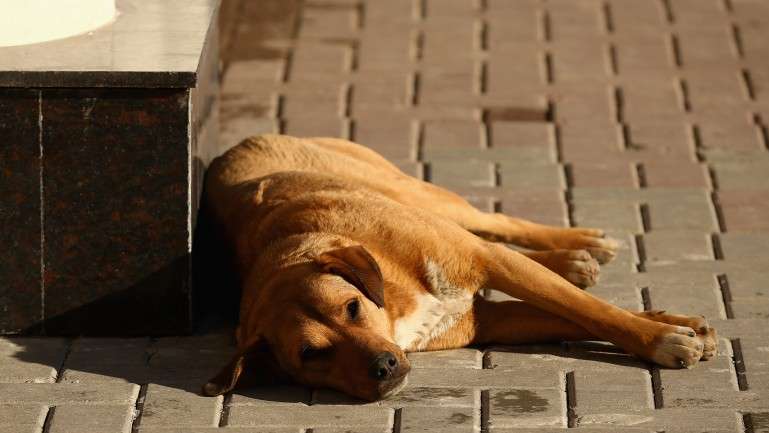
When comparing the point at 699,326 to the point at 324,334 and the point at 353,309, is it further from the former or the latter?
the point at 324,334

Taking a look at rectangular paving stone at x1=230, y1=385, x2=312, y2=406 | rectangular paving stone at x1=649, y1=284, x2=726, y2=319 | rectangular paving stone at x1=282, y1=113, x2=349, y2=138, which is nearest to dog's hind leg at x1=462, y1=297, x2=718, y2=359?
rectangular paving stone at x1=649, y1=284, x2=726, y2=319

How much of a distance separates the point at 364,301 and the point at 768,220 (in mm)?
2407

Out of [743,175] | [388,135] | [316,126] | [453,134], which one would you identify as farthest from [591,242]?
[316,126]

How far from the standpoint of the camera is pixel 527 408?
199 inches

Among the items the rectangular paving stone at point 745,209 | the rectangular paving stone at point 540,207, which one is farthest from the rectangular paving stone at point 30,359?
the rectangular paving stone at point 745,209

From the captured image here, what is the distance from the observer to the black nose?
193 inches

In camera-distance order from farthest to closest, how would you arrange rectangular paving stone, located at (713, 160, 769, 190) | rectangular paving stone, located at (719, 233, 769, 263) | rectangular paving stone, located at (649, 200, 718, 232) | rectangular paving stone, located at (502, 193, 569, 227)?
1. rectangular paving stone, located at (713, 160, 769, 190)
2. rectangular paving stone, located at (502, 193, 569, 227)
3. rectangular paving stone, located at (649, 200, 718, 232)
4. rectangular paving stone, located at (719, 233, 769, 263)

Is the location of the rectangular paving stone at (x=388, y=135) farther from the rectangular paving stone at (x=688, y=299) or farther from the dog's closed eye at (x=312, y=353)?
the dog's closed eye at (x=312, y=353)

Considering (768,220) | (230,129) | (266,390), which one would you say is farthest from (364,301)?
(230,129)

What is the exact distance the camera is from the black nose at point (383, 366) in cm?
491

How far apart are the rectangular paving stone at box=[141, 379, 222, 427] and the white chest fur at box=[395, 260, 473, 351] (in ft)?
2.43

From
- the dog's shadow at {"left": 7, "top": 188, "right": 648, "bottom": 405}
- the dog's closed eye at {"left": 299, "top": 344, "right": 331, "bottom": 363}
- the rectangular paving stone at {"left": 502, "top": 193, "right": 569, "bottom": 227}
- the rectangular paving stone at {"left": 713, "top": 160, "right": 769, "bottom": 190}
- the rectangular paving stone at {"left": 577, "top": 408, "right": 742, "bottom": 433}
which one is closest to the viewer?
the rectangular paving stone at {"left": 577, "top": 408, "right": 742, "bottom": 433}

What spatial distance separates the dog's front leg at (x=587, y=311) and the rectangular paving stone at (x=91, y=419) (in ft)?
4.59

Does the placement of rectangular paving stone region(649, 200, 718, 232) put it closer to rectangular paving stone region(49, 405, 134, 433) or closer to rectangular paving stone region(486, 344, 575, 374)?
rectangular paving stone region(486, 344, 575, 374)
